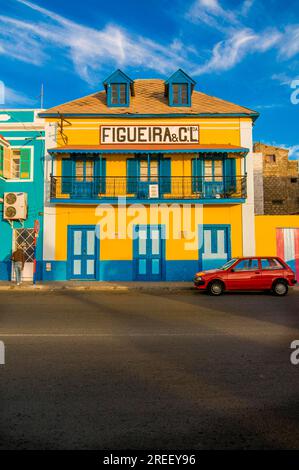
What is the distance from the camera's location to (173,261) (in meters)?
18.6

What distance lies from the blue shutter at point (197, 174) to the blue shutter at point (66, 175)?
669cm

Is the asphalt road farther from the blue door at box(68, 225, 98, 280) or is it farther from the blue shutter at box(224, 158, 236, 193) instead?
the blue shutter at box(224, 158, 236, 193)

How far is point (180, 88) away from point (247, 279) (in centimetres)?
1257

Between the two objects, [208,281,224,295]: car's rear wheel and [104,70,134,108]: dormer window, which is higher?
[104,70,134,108]: dormer window

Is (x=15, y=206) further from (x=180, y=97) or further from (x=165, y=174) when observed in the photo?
(x=180, y=97)

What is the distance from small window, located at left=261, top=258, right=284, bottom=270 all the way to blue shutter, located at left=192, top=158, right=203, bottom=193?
6.31 meters

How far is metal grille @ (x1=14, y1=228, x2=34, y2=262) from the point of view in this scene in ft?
60.8

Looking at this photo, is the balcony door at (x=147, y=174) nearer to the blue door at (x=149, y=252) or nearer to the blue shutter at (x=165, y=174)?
the blue shutter at (x=165, y=174)

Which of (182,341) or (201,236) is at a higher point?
(201,236)

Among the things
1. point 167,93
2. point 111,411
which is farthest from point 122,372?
point 167,93

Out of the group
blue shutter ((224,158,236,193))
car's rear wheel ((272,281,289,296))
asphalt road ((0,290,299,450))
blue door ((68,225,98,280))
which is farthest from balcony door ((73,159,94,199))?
asphalt road ((0,290,299,450))
